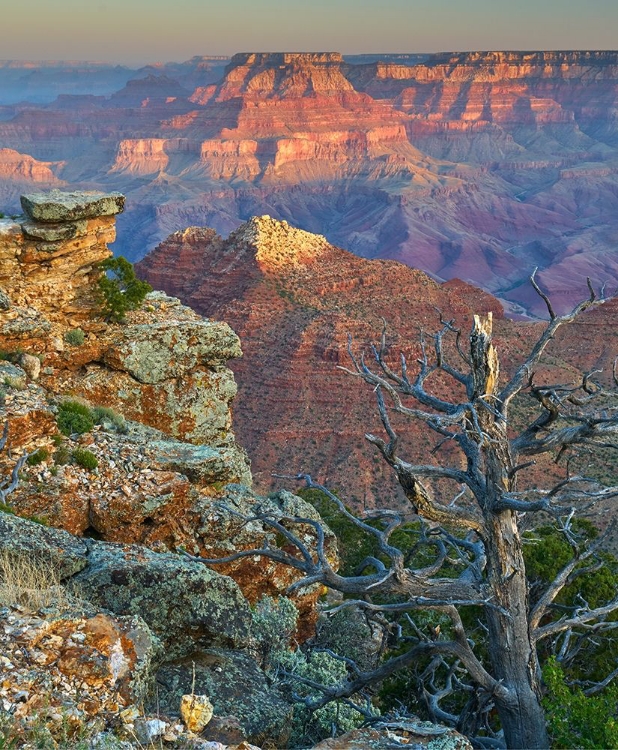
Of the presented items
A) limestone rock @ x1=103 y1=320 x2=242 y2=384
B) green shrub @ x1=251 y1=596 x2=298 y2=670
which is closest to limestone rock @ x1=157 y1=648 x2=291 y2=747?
green shrub @ x1=251 y1=596 x2=298 y2=670

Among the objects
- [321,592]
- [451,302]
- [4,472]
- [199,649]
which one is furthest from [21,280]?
[451,302]

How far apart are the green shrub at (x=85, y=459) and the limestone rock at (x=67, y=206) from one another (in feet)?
24.0

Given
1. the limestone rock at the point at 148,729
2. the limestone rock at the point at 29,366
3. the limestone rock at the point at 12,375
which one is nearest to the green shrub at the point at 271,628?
the limestone rock at the point at 148,729

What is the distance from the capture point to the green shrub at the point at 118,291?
20734mm

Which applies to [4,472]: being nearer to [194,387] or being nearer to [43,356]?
[43,356]

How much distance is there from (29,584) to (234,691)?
8.09 feet

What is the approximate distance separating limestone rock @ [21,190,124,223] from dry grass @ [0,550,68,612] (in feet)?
38.6

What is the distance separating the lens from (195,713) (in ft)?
25.3

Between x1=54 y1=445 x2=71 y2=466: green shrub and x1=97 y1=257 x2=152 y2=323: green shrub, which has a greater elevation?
x1=97 y1=257 x2=152 y2=323: green shrub

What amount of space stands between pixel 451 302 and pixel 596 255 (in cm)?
A: 13133

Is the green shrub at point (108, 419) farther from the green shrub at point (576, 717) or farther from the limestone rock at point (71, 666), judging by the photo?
the green shrub at point (576, 717)

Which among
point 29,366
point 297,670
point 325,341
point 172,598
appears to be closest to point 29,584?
point 172,598

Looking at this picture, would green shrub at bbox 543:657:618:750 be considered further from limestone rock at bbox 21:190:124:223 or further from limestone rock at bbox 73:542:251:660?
limestone rock at bbox 21:190:124:223

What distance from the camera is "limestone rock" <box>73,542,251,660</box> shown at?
10016 millimetres
